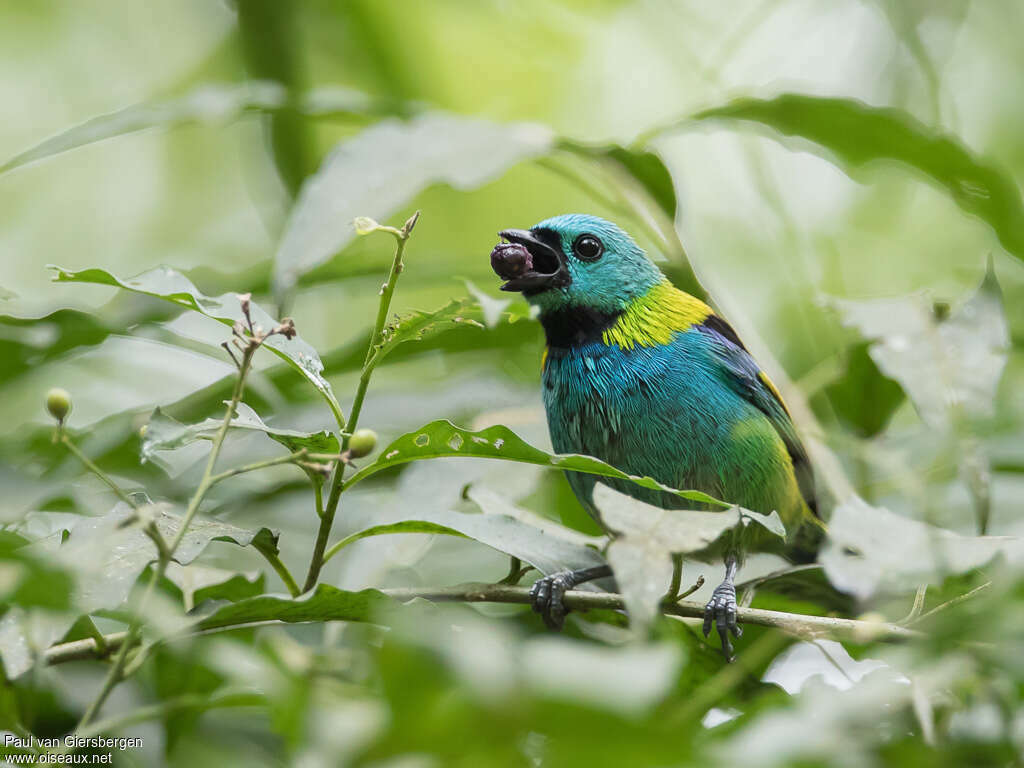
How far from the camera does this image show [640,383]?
2.72 metres

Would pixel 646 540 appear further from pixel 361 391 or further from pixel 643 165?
pixel 643 165

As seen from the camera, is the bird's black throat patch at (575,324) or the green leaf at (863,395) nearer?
the bird's black throat patch at (575,324)

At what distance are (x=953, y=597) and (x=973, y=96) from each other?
6.05 metres

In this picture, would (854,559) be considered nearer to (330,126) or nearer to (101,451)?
(101,451)

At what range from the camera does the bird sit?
2.68 meters

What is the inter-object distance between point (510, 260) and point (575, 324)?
0.30 metres

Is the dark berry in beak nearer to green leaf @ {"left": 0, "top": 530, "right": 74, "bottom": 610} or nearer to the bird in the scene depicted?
the bird

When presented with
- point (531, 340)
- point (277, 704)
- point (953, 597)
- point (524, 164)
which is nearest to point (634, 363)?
point (531, 340)

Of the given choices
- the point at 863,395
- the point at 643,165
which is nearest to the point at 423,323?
the point at 643,165

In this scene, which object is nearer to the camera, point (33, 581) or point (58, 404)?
point (33, 581)

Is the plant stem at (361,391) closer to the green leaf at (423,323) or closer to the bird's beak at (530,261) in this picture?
the green leaf at (423,323)

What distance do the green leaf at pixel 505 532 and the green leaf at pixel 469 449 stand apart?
0.51 feet

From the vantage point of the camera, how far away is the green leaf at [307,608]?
156 centimetres

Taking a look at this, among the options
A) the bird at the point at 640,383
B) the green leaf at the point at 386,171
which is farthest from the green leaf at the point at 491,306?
the bird at the point at 640,383
